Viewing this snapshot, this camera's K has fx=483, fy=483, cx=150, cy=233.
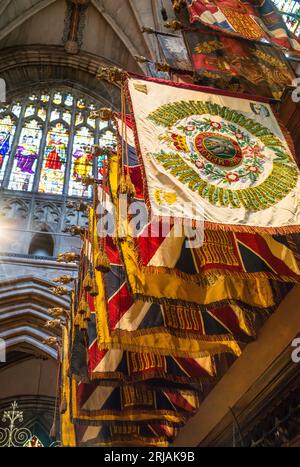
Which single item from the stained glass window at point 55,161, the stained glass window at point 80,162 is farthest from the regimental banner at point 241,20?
the stained glass window at point 55,161

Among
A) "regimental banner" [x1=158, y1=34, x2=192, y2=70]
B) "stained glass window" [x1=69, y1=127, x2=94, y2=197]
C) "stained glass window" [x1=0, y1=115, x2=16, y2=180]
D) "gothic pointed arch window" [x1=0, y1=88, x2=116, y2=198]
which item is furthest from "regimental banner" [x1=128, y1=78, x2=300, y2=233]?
"stained glass window" [x1=0, y1=115, x2=16, y2=180]

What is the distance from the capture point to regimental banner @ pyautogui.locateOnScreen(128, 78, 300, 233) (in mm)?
2920

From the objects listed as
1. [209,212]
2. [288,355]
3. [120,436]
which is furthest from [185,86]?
[120,436]

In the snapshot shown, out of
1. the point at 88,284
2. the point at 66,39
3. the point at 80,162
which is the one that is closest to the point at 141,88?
the point at 88,284

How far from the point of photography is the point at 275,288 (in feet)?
12.1

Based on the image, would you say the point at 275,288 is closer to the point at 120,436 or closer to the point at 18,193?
the point at 120,436

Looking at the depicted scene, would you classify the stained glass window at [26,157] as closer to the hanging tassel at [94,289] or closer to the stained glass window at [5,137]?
the stained glass window at [5,137]

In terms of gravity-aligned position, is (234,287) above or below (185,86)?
below

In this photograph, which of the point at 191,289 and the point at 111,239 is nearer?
the point at 191,289

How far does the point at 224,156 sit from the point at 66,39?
13.1 metres

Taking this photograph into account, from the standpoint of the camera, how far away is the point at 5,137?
12.9 meters

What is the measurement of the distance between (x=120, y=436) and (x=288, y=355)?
9.60 feet

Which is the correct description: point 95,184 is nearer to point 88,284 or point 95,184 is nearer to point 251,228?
point 88,284

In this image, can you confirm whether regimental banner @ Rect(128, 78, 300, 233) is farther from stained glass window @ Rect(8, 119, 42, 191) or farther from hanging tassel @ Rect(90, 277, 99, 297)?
stained glass window @ Rect(8, 119, 42, 191)
